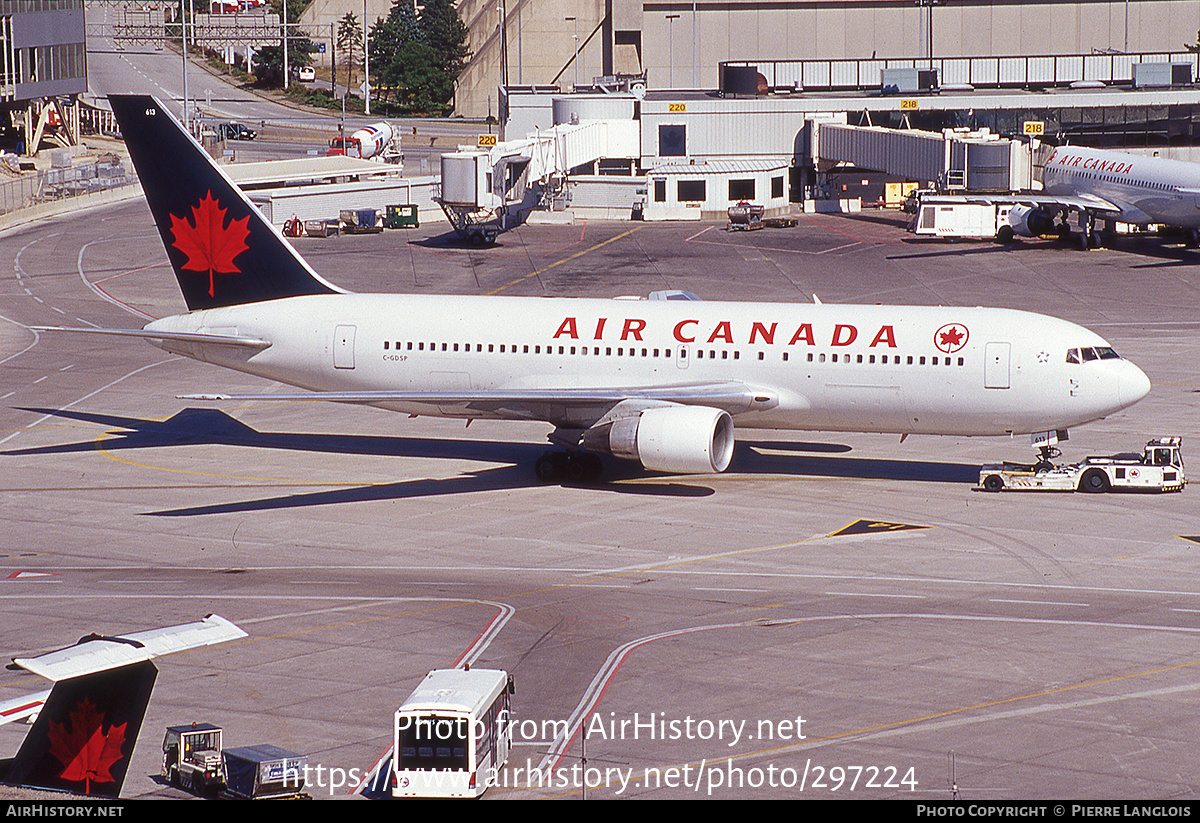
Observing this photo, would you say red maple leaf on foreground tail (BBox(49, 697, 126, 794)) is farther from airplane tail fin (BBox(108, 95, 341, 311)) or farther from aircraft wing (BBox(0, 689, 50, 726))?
airplane tail fin (BBox(108, 95, 341, 311))

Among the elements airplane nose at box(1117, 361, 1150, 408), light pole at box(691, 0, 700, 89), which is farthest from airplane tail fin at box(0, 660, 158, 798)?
light pole at box(691, 0, 700, 89)

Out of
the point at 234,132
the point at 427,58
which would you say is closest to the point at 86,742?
the point at 234,132

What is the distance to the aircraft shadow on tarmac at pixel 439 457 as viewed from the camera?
4147 cm

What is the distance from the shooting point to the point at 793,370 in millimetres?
40844

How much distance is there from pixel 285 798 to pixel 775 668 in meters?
9.86

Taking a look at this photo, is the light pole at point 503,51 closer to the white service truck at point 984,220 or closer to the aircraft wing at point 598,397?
the white service truck at point 984,220

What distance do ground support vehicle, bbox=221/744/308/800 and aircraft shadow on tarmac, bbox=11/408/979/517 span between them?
19.7m

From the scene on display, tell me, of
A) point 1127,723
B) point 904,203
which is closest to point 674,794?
point 1127,723

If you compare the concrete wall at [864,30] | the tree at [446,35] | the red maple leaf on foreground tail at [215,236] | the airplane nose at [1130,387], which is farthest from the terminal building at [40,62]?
the airplane nose at [1130,387]

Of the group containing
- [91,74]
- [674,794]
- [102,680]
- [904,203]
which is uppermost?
[91,74]

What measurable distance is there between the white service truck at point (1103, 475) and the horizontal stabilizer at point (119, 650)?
1160 inches

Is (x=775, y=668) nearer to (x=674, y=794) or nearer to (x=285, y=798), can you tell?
(x=674, y=794)

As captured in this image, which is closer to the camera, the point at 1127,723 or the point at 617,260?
the point at 1127,723

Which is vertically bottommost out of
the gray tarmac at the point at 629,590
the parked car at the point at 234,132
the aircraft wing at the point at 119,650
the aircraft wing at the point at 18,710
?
the gray tarmac at the point at 629,590
